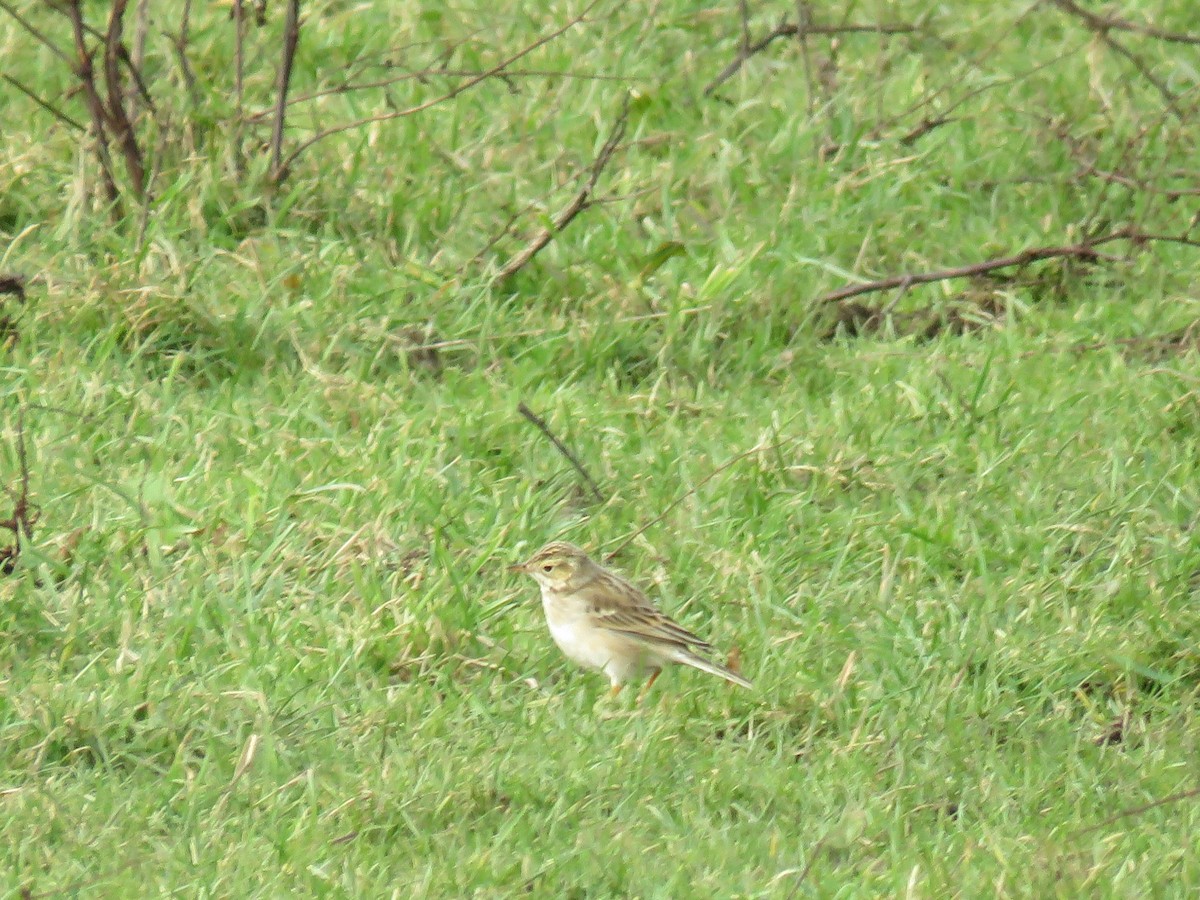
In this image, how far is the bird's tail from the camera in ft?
19.8

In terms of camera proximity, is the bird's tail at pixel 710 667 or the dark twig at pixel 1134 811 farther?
the bird's tail at pixel 710 667

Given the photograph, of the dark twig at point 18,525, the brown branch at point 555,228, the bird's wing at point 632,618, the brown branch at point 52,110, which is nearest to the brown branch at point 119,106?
the brown branch at point 52,110

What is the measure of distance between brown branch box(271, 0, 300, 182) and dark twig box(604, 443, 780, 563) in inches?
92.9

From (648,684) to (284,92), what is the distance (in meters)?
3.32

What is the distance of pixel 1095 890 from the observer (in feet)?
16.6

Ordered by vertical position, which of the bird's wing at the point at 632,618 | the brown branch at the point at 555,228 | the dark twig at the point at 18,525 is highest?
the brown branch at the point at 555,228

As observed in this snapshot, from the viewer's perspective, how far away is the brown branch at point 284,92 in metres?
8.52

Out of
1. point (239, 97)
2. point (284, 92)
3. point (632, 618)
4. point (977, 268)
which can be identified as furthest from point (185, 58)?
point (632, 618)

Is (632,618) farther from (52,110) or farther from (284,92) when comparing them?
(52,110)

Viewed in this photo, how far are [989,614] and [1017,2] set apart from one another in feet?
17.2

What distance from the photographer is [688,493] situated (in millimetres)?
7047

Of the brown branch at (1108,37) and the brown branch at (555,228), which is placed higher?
the brown branch at (1108,37)

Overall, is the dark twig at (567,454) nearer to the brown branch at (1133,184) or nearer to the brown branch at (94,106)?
the brown branch at (94,106)

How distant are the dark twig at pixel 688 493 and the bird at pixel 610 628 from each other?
0.41 meters
